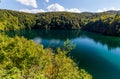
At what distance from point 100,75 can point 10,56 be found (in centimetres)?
2479

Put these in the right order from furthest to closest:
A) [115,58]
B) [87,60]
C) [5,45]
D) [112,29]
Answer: [112,29], [115,58], [87,60], [5,45]

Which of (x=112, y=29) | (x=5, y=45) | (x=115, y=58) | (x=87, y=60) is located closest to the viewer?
(x=5, y=45)

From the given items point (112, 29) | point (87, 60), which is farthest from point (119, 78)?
point (112, 29)

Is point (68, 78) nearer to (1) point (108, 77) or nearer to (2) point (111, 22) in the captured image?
(1) point (108, 77)

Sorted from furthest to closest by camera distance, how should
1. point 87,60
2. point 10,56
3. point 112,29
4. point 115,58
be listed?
point 112,29 → point 115,58 → point 87,60 → point 10,56

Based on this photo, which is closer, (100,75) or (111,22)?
(100,75)

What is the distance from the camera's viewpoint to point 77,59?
219ft

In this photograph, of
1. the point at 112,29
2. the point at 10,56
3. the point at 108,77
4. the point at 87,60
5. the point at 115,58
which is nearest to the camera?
the point at 10,56

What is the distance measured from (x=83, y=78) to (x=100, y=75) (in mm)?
23768

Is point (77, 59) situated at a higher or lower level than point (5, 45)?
lower

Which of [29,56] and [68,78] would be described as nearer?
[68,78]

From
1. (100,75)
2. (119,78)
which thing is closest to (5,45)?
(100,75)

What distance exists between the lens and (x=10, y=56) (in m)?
38.4

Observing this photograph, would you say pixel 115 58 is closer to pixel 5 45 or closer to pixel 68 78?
pixel 5 45
